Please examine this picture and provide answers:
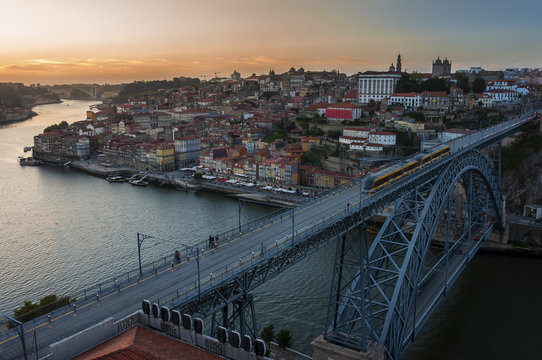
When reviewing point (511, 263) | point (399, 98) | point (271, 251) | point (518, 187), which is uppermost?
point (399, 98)

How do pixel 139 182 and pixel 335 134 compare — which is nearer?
pixel 139 182

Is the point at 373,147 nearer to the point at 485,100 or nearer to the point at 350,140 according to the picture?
the point at 350,140

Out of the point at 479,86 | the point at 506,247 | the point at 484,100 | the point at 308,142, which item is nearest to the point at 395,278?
the point at 506,247

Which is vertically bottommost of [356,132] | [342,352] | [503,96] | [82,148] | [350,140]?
[342,352]

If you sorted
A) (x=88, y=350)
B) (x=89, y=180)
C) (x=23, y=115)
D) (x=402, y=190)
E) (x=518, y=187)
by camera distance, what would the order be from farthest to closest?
(x=23, y=115), (x=89, y=180), (x=518, y=187), (x=402, y=190), (x=88, y=350)

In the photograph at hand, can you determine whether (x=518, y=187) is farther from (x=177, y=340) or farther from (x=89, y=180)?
(x=89, y=180)

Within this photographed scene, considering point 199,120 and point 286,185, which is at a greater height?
point 199,120

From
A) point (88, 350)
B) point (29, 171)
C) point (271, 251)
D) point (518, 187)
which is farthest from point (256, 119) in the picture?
point (88, 350)

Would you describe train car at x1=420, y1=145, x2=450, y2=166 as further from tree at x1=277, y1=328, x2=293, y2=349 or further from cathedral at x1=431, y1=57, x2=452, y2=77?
cathedral at x1=431, y1=57, x2=452, y2=77
